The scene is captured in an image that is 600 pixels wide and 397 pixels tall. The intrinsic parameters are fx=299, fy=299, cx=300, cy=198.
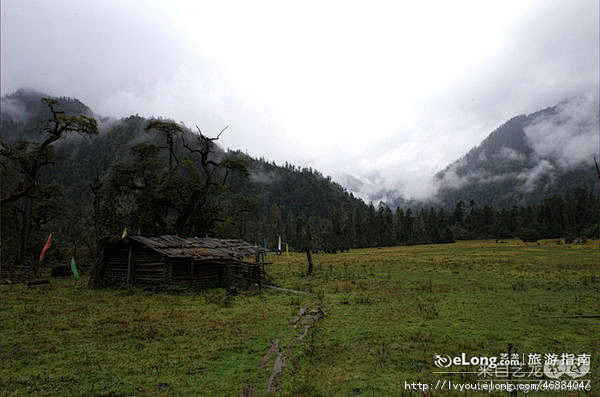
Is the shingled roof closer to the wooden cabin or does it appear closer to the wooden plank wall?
the wooden cabin

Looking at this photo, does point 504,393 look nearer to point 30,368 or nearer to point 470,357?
point 470,357

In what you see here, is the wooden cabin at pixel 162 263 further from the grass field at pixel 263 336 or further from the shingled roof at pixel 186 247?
the grass field at pixel 263 336

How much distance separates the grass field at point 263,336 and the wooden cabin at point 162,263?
5.70 feet

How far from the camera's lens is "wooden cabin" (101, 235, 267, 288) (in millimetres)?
21328

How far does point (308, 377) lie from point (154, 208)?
33.9 metres

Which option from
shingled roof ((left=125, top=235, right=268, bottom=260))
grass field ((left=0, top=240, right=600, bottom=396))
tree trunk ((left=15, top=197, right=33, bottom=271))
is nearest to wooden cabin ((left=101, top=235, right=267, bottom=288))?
shingled roof ((left=125, top=235, right=268, bottom=260))

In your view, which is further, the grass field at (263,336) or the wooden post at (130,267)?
the wooden post at (130,267)

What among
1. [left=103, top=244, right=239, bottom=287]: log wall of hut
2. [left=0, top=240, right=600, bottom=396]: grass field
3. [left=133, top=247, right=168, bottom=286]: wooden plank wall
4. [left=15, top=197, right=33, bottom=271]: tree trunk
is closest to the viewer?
[left=0, top=240, right=600, bottom=396]: grass field

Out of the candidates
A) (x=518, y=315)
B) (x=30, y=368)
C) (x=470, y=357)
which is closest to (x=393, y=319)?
(x=470, y=357)

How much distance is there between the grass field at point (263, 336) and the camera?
7.55 meters

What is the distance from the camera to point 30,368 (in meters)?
8.35

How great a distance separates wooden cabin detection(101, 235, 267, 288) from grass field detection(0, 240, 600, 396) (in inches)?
68.4

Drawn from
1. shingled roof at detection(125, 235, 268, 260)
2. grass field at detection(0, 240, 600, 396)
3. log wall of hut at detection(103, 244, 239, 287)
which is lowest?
grass field at detection(0, 240, 600, 396)

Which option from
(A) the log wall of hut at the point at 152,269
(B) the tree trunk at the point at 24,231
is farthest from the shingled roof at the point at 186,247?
(B) the tree trunk at the point at 24,231
